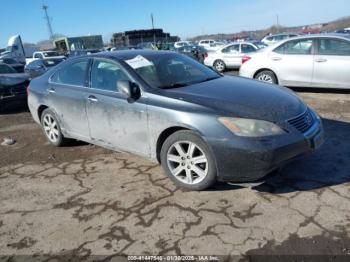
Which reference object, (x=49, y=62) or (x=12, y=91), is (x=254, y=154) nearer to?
(x=12, y=91)

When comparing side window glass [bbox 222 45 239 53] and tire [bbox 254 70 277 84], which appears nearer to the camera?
tire [bbox 254 70 277 84]

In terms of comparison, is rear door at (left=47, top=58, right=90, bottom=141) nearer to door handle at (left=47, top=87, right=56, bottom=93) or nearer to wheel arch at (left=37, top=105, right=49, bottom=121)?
door handle at (left=47, top=87, right=56, bottom=93)

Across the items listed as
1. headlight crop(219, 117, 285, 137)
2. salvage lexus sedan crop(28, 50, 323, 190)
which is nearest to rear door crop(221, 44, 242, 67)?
salvage lexus sedan crop(28, 50, 323, 190)

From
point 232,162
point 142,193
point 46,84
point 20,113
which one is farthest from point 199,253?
point 20,113

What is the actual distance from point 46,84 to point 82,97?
3.72 feet

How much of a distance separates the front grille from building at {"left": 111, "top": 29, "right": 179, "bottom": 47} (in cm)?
4360

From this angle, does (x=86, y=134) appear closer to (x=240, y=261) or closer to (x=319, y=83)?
(x=240, y=261)

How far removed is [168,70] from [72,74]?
156 centimetres

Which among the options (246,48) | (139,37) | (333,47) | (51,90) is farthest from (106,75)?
(139,37)

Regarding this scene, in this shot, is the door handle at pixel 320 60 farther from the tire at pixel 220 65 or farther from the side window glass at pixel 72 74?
the tire at pixel 220 65

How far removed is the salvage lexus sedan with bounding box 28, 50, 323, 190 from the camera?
3455 mm

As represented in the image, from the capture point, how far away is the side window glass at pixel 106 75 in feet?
14.6

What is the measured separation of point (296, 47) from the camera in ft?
28.4

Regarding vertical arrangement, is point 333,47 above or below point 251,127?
above
